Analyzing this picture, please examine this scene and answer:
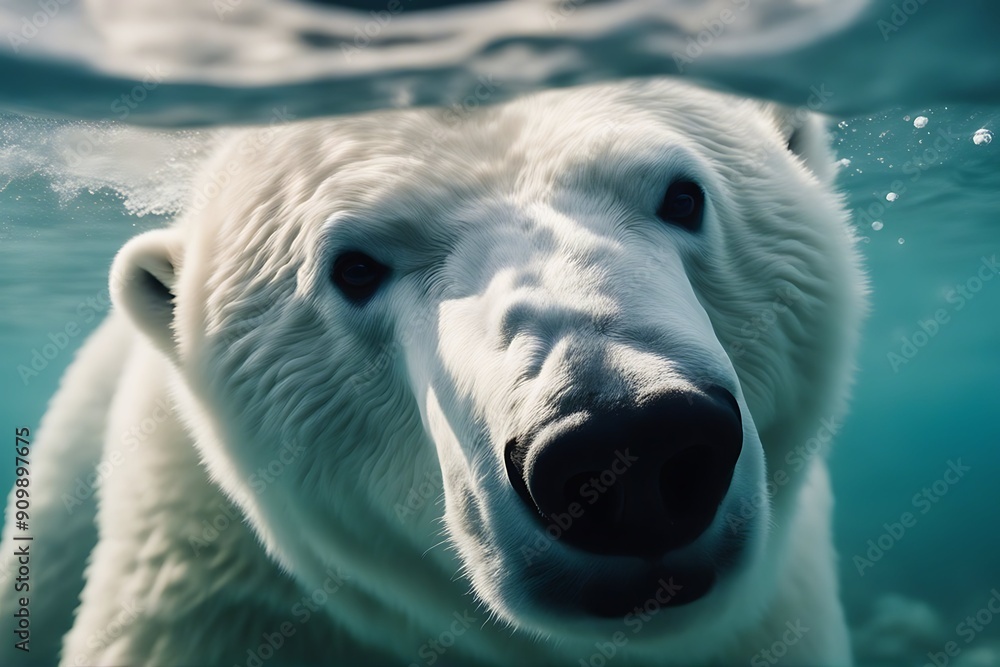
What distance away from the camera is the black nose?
5.07 feet

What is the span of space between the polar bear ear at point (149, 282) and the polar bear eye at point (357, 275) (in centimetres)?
81

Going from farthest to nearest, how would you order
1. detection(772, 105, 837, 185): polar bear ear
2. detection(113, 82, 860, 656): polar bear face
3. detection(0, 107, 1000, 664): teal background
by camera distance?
detection(0, 107, 1000, 664): teal background, detection(772, 105, 837, 185): polar bear ear, detection(113, 82, 860, 656): polar bear face

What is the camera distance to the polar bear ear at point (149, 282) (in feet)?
9.49

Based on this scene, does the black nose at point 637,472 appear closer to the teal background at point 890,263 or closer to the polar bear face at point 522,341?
Answer: the polar bear face at point 522,341

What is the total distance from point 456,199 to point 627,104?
81 centimetres

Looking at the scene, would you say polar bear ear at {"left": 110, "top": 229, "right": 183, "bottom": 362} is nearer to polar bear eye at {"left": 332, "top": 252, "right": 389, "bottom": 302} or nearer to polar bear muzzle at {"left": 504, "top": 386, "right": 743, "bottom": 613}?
polar bear eye at {"left": 332, "top": 252, "right": 389, "bottom": 302}

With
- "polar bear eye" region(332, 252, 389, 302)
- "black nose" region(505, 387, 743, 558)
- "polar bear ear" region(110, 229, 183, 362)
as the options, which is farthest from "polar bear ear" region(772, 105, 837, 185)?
"polar bear ear" region(110, 229, 183, 362)

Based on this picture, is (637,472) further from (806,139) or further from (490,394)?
(806,139)

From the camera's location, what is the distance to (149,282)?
117 inches

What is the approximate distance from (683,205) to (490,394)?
1.07 meters

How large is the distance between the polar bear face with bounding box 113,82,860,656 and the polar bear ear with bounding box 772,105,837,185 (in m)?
0.02

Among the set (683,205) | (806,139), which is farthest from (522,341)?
(806,139)

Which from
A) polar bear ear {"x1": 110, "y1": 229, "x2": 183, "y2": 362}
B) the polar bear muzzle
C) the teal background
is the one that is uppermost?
the polar bear muzzle

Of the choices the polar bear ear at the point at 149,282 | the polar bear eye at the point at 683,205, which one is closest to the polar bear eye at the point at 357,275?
the polar bear ear at the point at 149,282
